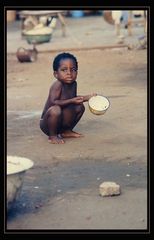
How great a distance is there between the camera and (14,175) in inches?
161

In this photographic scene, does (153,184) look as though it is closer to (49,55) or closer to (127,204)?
(127,204)

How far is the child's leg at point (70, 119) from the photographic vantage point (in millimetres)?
6184

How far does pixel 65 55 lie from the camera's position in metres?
6.01

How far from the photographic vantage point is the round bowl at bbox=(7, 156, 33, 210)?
4070mm

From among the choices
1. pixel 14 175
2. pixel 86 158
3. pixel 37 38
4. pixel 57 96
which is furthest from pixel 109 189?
pixel 37 38

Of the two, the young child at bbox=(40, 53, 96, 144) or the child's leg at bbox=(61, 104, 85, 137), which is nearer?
the young child at bbox=(40, 53, 96, 144)

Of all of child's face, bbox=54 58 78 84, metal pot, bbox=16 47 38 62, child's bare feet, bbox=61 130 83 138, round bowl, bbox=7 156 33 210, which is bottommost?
round bowl, bbox=7 156 33 210

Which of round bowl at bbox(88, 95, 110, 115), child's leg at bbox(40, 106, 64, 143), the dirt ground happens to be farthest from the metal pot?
round bowl at bbox(88, 95, 110, 115)

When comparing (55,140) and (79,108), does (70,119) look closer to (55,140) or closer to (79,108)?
(79,108)

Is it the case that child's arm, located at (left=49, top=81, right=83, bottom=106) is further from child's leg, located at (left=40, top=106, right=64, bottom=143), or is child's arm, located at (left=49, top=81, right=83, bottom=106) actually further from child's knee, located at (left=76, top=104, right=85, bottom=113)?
child's knee, located at (left=76, top=104, right=85, bottom=113)

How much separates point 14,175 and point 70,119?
2.17 meters
